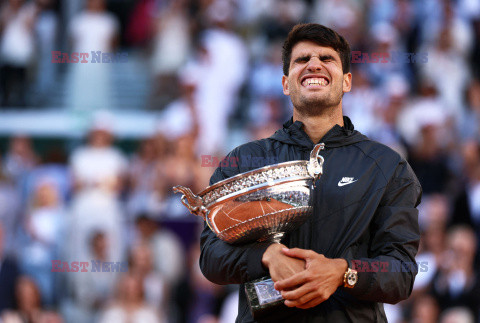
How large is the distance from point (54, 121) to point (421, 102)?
408cm

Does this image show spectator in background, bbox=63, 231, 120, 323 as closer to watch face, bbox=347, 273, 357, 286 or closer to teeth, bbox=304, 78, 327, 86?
teeth, bbox=304, 78, 327, 86

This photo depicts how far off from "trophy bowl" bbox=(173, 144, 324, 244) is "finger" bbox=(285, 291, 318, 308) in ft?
0.73

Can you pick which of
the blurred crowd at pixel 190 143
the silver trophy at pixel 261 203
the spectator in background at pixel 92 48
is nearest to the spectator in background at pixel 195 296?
the blurred crowd at pixel 190 143

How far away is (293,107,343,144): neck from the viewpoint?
2.39 m

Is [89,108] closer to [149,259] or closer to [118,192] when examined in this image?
[118,192]

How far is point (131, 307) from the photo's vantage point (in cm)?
619

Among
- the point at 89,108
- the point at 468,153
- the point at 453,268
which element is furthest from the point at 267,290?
the point at 89,108

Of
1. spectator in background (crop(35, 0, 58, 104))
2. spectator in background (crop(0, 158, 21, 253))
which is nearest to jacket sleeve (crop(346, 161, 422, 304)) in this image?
spectator in background (crop(0, 158, 21, 253))

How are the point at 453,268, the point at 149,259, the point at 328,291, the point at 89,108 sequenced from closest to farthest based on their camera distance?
the point at 328,291, the point at 453,268, the point at 149,259, the point at 89,108

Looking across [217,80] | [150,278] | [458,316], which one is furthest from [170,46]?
[458,316]

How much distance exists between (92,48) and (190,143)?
6.64 ft

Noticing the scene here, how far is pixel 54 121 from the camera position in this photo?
8.39m

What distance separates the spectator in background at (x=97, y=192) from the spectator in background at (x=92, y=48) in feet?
2.80

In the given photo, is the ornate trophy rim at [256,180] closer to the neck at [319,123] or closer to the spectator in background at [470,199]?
the neck at [319,123]
